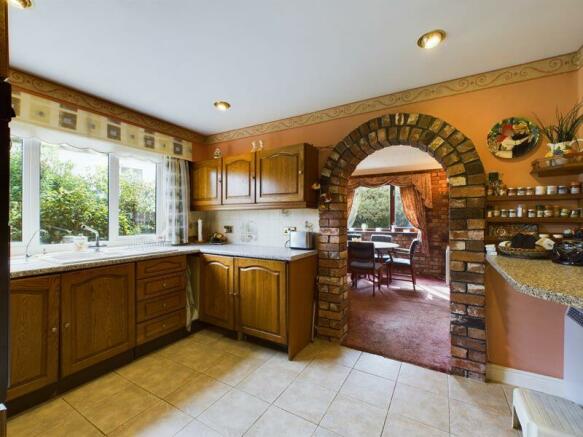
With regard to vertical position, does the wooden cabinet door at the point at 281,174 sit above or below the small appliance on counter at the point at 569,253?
above

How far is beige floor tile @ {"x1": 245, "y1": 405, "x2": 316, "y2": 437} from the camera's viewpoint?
1.44 metres

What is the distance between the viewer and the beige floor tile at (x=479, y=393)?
1645mm

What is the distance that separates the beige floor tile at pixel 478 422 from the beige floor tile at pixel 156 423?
1565 mm

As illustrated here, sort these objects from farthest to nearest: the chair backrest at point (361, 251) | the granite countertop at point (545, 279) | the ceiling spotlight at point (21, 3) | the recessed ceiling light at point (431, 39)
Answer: the chair backrest at point (361, 251) < the recessed ceiling light at point (431, 39) < the ceiling spotlight at point (21, 3) < the granite countertop at point (545, 279)

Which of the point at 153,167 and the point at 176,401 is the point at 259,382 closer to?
the point at 176,401

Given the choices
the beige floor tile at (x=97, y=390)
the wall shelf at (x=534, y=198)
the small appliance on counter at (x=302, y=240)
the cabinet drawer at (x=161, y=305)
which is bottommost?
the beige floor tile at (x=97, y=390)

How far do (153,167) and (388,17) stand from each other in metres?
2.77

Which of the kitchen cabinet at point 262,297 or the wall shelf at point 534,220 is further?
the kitchen cabinet at point 262,297

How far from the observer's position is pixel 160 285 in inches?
91.6

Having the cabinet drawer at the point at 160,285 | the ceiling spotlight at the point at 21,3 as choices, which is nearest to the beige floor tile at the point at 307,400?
the cabinet drawer at the point at 160,285

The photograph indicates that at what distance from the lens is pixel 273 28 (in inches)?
59.9

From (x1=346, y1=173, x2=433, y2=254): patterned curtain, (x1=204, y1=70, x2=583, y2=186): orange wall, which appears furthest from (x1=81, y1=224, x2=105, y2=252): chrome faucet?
(x1=346, y1=173, x2=433, y2=254): patterned curtain

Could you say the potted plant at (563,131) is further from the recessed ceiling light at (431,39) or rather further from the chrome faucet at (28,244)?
the chrome faucet at (28,244)

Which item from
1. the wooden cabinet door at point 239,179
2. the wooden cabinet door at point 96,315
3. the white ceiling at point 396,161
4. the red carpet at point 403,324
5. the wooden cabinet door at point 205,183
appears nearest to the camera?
the wooden cabinet door at point 96,315
